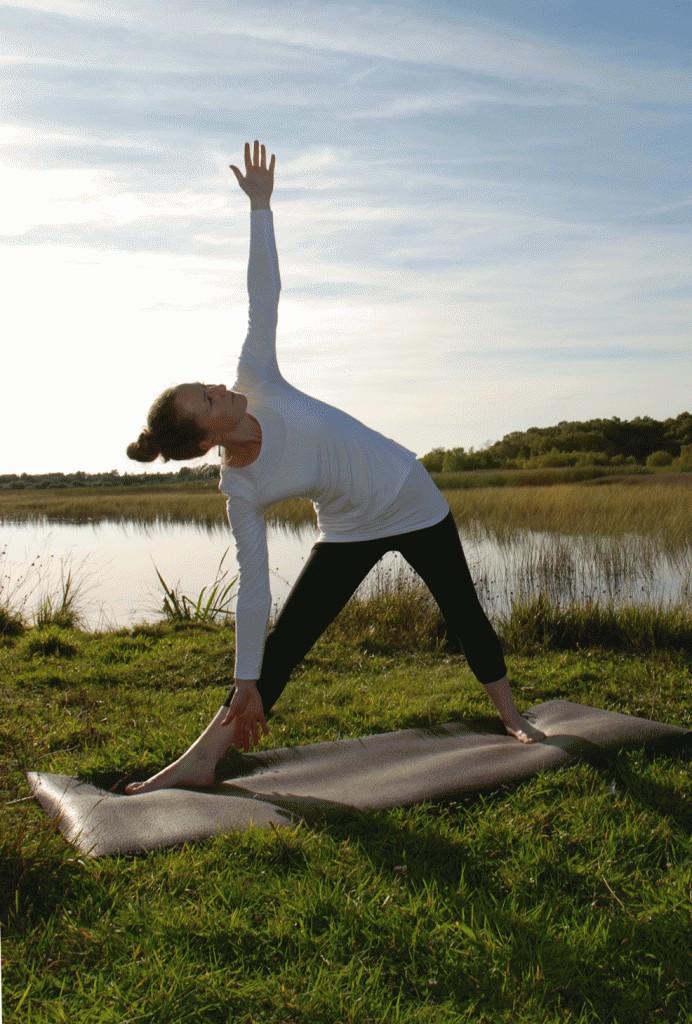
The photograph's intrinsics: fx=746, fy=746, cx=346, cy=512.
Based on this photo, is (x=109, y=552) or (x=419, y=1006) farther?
(x=109, y=552)

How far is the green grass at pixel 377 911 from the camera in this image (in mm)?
1747

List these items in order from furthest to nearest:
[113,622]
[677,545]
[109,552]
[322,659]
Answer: [109,552]
[677,545]
[113,622]
[322,659]

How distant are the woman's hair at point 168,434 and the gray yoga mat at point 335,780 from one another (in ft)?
4.01

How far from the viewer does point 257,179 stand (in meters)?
2.76

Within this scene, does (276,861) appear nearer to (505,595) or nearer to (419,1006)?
(419,1006)

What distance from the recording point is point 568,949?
1.90 m

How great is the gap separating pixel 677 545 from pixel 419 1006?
32.0 ft

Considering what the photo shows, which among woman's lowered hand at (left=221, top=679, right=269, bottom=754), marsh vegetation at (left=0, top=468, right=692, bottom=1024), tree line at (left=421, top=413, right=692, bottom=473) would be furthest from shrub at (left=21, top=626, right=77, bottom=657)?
tree line at (left=421, top=413, right=692, bottom=473)

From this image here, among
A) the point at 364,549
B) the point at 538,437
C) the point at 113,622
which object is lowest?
the point at 113,622

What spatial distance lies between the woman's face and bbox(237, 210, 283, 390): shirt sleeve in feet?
0.91

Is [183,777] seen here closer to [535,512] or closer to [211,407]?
[211,407]

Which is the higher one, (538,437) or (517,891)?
(538,437)

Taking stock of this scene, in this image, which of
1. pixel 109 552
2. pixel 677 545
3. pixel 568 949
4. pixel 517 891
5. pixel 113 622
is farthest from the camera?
pixel 109 552

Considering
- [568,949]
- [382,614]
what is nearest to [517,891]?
[568,949]
